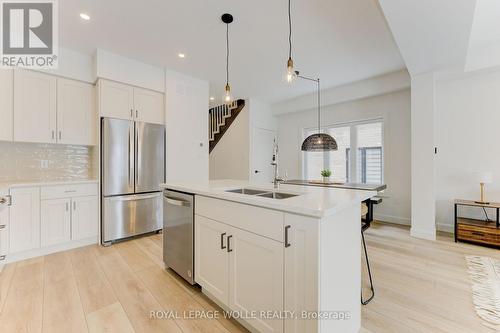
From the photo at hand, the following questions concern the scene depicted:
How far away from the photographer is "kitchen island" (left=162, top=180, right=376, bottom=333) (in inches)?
47.6

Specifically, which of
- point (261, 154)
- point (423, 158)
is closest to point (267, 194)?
point (423, 158)

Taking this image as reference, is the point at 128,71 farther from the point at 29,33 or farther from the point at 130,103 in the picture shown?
the point at 29,33

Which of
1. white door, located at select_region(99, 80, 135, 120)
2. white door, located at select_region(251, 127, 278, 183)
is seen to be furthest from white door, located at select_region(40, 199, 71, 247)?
white door, located at select_region(251, 127, 278, 183)

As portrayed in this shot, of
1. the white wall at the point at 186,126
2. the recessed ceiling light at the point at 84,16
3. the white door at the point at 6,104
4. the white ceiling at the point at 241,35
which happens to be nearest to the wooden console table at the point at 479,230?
the white ceiling at the point at 241,35

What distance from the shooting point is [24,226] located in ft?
9.32

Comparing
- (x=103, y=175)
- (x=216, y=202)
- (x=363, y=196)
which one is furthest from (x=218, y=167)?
(x=363, y=196)

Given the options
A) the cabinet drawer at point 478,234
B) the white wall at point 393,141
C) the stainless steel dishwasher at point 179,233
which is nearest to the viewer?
the stainless steel dishwasher at point 179,233

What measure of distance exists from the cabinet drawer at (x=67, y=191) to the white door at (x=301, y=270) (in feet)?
10.8

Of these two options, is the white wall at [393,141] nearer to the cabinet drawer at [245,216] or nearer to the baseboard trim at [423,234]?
the baseboard trim at [423,234]

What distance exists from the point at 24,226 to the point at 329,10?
4531mm

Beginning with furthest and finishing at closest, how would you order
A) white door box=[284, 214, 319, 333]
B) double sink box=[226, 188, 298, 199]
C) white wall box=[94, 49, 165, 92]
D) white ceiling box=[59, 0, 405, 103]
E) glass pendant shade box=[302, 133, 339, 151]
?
1. glass pendant shade box=[302, 133, 339, 151]
2. white wall box=[94, 49, 165, 92]
3. white ceiling box=[59, 0, 405, 103]
4. double sink box=[226, 188, 298, 199]
5. white door box=[284, 214, 319, 333]

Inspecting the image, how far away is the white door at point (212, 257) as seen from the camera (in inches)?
68.1

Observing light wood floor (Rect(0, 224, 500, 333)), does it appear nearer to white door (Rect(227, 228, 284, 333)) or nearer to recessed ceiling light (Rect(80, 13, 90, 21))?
white door (Rect(227, 228, 284, 333))

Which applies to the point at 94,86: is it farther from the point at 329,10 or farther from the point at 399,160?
the point at 399,160
